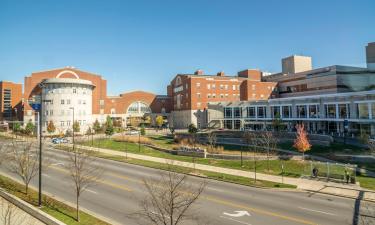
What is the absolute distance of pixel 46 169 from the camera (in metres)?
32.2

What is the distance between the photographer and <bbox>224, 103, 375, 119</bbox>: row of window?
1907 inches

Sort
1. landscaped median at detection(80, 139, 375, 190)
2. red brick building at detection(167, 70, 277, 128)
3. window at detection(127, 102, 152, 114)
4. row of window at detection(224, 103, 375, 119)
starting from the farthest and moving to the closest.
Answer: window at detection(127, 102, 152, 114), red brick building at detection(167, 70, 277, 128), row of window at detection(224, 103, 375, 119), landscaped median at detection(80, 139, 375, 190)

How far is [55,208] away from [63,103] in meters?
76.5

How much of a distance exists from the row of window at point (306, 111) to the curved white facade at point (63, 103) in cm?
4906

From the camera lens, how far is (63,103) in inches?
3396

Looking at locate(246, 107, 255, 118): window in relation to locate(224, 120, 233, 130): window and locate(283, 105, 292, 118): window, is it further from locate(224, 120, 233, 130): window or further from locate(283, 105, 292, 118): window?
locate(283, 105, 292, 118): window

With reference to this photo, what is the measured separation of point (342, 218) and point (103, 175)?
883 inches

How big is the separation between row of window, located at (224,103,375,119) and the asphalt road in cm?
3491

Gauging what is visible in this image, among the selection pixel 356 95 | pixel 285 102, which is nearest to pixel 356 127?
pixel 356 95

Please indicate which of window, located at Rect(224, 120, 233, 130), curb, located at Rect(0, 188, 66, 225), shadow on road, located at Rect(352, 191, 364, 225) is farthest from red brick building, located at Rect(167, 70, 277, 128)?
curb, located at Rect(0, 188, 66, 225)

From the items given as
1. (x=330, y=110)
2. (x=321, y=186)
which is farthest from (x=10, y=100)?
(x=321, y=186)

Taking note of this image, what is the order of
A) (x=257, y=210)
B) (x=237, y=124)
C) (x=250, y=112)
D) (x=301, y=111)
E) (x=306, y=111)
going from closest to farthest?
(x=257, y=210) → (x=306, y=111) → (x=301, y=111) → (x=250, y=112) → (x=237, y=124)

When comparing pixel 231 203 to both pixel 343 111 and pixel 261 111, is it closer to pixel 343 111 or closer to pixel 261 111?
pixel 343 111

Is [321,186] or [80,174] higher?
[80,174]
